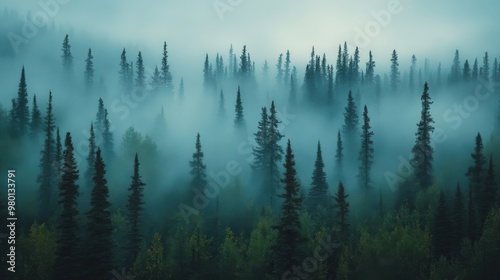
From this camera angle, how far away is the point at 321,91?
444 feet

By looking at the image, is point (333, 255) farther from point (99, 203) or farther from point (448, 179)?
point (448, 179)

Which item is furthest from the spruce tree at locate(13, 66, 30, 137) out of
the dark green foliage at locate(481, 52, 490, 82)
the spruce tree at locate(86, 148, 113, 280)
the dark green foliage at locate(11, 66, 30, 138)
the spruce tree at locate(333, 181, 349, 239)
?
the dark green foliage at locate(481, 52, 490, 82)

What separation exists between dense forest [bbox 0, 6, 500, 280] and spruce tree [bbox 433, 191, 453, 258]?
169mm

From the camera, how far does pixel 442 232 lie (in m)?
52.1

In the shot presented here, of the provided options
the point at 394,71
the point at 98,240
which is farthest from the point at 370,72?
the point at 98,240

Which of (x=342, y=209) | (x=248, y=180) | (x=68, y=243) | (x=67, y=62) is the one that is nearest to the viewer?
(x=68, y=243)

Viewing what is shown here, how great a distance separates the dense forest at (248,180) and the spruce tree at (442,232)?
17 centimetres

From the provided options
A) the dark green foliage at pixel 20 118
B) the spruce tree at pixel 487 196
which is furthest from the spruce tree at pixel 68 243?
the dark green foliage at pixel 20 118

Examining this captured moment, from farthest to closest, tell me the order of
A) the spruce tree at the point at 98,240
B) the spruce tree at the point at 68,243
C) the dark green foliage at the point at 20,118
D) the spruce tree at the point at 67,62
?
1. the spruce tree at the point at 67,62
2. the dark green foliage at the point at 20,118
3. the spruce tree at the point at 98,240
4. the spruce tree at the point at 68,243

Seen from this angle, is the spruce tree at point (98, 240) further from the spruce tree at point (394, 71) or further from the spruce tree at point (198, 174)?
the spruce tree at point (394, 71)

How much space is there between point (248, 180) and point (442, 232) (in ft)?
126

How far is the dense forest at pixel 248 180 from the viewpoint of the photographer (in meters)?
45.8

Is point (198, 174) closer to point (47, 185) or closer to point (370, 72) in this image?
point (47, 185)

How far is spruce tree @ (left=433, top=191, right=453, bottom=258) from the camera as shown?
51366 mm
